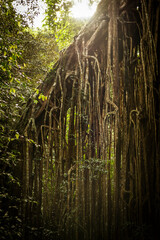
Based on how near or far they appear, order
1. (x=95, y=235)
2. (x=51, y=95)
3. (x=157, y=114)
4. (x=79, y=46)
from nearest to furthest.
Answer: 1. (x=157, y=114)
2. (x=95, y=235)
3. (x=79, y=46)
4. (x=51, y=95)

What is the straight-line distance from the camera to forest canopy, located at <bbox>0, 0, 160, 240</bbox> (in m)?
1.74

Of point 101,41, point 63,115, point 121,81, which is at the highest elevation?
point 101,41

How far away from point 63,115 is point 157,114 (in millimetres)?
1235

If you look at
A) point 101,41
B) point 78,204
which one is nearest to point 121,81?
point 101,41

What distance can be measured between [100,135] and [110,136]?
0.15 m

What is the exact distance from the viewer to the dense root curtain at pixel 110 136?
1.74m

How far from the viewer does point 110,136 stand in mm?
2154

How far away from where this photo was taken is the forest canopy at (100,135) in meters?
1.74

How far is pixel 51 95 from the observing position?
2.90 metres

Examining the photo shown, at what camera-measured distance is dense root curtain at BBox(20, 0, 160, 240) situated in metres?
1.74

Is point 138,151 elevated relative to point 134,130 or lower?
lower

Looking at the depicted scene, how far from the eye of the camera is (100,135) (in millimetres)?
2074

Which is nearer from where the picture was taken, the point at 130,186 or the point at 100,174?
the point at 130,186

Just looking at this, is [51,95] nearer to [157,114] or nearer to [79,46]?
[79,46]
